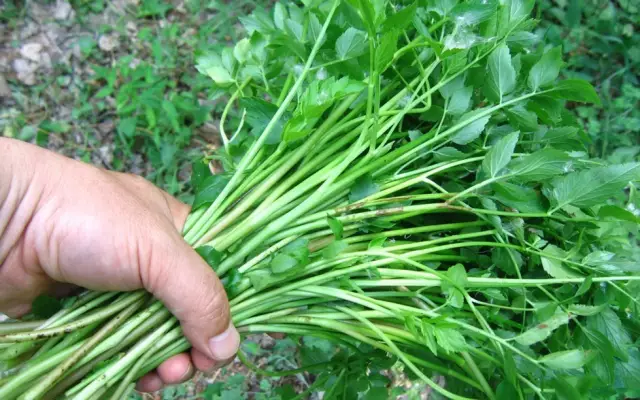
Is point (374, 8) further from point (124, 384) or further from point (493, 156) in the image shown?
point (124, 384)

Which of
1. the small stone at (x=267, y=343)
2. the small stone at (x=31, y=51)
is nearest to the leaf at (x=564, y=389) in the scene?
the small stone at (x=267, y=343)

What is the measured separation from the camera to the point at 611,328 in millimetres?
883

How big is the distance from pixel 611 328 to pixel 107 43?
6.41ft

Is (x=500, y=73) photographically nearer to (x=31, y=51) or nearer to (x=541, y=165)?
(x=541, y=165)

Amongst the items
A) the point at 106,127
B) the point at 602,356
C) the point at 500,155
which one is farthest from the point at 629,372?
the point at 106,127

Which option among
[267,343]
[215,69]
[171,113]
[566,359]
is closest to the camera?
[566,359]

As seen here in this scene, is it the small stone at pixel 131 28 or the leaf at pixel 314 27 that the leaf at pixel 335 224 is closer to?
the leaf at pixel 314 27

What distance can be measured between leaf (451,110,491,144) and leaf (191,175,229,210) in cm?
44

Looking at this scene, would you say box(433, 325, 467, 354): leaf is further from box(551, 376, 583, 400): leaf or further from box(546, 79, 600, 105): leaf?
box(546, 79, 600, 105): leaf

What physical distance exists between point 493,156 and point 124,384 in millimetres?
724

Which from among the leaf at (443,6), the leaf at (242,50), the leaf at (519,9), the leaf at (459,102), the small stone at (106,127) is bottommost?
the small stone at (106,127)

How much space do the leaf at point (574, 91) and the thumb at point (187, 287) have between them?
68 cm

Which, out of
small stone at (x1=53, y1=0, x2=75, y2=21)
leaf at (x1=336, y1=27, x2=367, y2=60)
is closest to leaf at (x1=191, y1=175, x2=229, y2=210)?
leaf at (x1=336, y1=27, x2=367, y2=60)

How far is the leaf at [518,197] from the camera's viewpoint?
0.85 m
